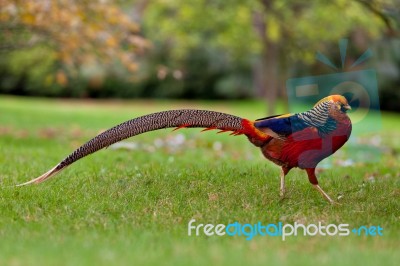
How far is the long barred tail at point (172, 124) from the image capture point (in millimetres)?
5453

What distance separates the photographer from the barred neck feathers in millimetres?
5398

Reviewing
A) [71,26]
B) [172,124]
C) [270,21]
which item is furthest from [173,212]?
[270,21]

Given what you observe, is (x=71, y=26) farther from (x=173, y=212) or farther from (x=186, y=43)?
(x=186, y=43)

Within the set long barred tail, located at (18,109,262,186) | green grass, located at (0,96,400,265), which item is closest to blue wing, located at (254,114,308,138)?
long barred tail, located at (18,109,262,186)

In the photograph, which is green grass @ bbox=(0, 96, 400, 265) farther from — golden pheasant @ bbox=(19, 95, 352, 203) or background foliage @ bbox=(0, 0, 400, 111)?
background foliage @ bbox=(0, 0, 400, 111)

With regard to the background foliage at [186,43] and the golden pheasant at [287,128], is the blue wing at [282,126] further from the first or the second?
the background foliage at [186,43]

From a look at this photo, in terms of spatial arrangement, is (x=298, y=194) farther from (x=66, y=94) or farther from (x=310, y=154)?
(x=66, y=94)

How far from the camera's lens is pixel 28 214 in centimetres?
532

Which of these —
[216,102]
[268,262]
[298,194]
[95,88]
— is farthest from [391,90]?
[268,262]

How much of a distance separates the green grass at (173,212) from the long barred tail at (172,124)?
1.69 ft

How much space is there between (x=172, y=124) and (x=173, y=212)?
72 cm

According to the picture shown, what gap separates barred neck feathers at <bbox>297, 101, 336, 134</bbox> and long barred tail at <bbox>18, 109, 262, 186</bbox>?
463 mm

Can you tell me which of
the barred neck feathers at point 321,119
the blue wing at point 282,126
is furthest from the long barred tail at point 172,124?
the barred neck feathers at point 321,119

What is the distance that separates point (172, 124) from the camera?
5.47 metres
